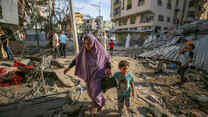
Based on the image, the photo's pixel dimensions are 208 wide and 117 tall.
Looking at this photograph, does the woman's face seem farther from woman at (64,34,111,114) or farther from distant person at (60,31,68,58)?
distant person at (60,31,68,58)

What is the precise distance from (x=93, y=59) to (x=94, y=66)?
0.13m

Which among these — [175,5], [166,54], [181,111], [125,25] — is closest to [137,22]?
[125,25]

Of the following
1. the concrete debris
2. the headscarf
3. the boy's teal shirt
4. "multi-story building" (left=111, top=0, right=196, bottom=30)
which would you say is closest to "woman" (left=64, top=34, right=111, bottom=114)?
the headscarf

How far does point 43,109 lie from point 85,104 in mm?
878

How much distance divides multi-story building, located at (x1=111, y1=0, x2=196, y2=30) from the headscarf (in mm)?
18835

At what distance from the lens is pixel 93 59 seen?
187 centimetres

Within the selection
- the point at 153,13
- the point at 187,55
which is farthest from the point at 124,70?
the point at 153,13

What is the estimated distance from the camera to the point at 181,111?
2232 mm

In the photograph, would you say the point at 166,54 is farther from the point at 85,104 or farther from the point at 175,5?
the point at 175,5

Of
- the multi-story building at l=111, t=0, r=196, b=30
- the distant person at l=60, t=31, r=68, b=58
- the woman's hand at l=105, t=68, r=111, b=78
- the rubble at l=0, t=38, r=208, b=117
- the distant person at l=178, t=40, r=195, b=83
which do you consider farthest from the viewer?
the multi-story building at l=111, t=0, r=196, b=30

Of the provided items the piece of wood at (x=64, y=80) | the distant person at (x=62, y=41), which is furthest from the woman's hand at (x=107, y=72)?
the distant person at (x=62, y=41)

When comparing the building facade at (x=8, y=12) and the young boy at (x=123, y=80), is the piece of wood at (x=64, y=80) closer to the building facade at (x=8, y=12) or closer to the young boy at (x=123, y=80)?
the young boy at (x=123, y=80)

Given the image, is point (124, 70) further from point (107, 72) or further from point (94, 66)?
point (94, 66)

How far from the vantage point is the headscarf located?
1.84m
